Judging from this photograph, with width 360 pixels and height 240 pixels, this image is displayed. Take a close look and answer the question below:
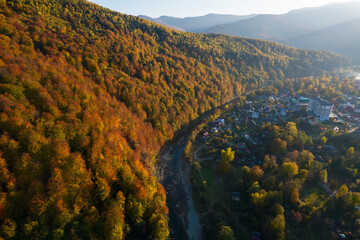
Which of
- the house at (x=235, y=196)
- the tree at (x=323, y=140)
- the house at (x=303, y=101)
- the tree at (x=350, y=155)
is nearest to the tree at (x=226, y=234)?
the house at (x=235, y=196)

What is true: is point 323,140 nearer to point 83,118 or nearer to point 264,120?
point 264,120

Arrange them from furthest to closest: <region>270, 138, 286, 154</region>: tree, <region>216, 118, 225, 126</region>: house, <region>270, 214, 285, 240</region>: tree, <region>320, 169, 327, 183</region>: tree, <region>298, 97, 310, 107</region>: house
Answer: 1. <region>298, 97, 310, 107</region>: house
2. <region>216, 118, 225, 126</region>: house
3. <region>270, 138, 286, 154</region>: tree
4. <region>320, 169, 327, 183</region>: tree
5. <region>270, 214, 285, 240</region>: tree

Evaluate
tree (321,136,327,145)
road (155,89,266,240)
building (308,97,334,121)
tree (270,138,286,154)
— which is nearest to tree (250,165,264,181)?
tree (270,138,286,154)

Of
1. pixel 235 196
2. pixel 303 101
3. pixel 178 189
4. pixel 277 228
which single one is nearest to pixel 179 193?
pixel 178 189

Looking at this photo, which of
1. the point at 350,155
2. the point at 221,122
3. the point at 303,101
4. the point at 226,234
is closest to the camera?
the point at 226,234

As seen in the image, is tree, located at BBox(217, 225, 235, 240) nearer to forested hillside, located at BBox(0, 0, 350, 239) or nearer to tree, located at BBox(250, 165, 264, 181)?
forested hillside, located at BBox(0, 0, 350, 239)

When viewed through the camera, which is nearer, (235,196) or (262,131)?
(235,196)

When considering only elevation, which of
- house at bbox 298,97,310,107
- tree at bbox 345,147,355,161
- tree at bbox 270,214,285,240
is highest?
house at bbox 298,97,310,107

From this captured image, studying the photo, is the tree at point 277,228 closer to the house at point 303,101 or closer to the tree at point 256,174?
the tree at point 256,174

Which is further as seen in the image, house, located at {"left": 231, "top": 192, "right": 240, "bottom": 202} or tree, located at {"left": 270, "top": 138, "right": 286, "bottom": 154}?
tree, located at {"left": 270, "top": 138, "right": 286, "bottom": 154}
